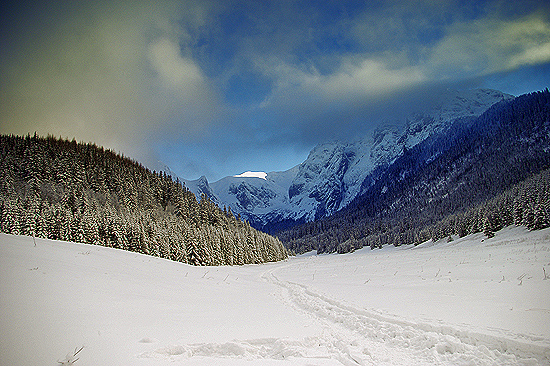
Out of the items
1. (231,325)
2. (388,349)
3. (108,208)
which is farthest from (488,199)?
(108,208)

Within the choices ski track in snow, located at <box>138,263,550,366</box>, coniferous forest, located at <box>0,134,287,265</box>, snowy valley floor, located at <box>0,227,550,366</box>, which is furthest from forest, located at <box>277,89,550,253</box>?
ski track in snow, located at <box>138,263,550,366</box>

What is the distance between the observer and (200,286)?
1356 cm

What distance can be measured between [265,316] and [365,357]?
4499mm

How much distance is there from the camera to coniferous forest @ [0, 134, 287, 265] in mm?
39531

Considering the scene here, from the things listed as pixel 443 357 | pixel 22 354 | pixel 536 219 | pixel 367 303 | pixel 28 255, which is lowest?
pixel 536 219

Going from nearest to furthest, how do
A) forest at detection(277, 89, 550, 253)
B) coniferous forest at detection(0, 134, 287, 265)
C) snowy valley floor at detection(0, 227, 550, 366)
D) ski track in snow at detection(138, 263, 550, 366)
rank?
snowy valley floor at detection(0, 227, 550, 366)
ski track in snow at detection(138, 263, 550, 366)
coniferous forest at detection(0, 134, 287, 265)
forest at detection(277, 89, 550, 253)

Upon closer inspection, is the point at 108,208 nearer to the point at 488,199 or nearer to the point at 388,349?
the point at 388,349

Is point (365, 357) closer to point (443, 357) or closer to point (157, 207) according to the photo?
point (443, 357)

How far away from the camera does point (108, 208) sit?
2045 inches

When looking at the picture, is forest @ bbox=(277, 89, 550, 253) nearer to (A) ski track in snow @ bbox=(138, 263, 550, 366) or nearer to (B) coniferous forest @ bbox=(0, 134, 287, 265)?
(B) coniferous forest @ bbox=(0, 134, 287, 265)

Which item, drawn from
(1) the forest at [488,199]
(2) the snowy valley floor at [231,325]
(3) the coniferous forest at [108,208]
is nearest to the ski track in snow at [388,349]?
(2) the snowy valley floor at [231,325]

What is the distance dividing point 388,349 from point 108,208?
59.7 meters

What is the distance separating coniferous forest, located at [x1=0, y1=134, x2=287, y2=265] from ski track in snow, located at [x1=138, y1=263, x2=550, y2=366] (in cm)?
4264

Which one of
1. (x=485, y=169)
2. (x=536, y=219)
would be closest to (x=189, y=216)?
(x=536, y=219)
